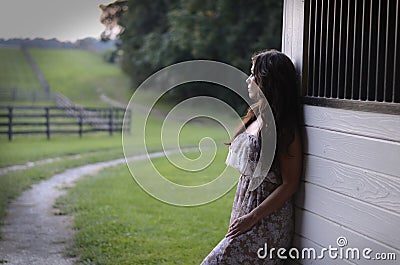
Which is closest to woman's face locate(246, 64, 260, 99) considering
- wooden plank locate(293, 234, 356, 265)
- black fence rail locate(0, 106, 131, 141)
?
wooden plank locate(293, 234, 356, 265)

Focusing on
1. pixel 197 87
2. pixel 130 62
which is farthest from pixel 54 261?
pixel 130 62

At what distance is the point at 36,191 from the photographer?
6320 millimetres

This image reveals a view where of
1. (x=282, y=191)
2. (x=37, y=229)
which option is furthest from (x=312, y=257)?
(x=37, y=229)

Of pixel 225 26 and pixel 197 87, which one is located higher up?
pixel 225 26

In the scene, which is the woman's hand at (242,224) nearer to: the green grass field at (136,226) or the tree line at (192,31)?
the green grass field at (136,226)

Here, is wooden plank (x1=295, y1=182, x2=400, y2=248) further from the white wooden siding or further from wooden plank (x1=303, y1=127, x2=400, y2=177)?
wooden plank (x1=303, y1=127, x2=400, y2=177)

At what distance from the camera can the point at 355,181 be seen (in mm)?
1813

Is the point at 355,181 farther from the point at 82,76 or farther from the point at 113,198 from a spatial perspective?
the point at 82,76

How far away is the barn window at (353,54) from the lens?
69.8 inches

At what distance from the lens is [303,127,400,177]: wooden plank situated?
5.36ft

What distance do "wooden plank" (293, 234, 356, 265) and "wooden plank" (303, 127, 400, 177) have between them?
0.32m

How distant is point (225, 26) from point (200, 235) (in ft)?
28.8

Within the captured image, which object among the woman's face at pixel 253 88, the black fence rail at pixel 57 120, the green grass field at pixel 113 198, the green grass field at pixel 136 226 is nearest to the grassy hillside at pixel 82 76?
the green grass field at pixel 113 198

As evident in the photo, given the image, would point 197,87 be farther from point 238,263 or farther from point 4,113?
point 238,263
